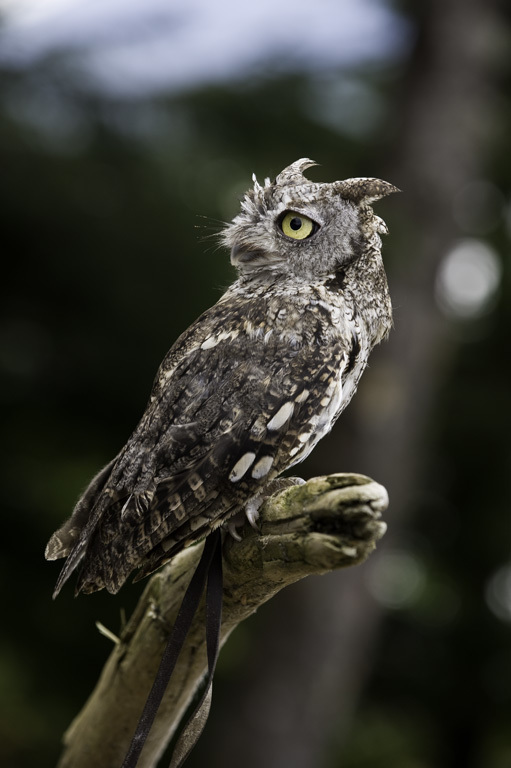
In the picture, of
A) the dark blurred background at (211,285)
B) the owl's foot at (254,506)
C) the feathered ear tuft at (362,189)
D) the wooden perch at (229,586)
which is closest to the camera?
the wooden perch at (229,586)

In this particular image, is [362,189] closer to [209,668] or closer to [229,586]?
[229,586]

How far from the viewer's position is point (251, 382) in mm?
1997

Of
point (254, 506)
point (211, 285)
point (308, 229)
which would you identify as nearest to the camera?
point (254, 506)

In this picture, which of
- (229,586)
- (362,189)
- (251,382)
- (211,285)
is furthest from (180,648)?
(211,285)

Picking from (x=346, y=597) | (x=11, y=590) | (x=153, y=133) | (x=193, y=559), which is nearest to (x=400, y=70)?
(x=153, y=133)

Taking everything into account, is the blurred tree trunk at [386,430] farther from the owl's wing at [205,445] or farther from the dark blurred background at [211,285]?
the owl's wing at [205,445]

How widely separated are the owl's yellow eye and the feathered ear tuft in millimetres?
122

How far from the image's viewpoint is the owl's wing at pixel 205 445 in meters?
1.93

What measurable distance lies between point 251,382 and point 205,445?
0.20m

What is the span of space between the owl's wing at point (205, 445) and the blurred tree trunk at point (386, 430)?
3.67m

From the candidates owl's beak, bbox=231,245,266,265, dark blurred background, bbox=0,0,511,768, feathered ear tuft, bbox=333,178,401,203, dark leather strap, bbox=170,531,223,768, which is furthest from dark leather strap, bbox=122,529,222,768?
dark blurred background, bbox=0,0,511,768

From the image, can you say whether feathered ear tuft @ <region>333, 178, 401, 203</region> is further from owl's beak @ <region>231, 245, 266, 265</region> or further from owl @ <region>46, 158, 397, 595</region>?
owl's beak @ <region>231, 245, 266, 265</region>

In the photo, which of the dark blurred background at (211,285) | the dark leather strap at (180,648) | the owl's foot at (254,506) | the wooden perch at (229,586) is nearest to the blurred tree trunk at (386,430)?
the dark blurred background at (211,285)

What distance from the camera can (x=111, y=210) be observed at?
5387 mm
